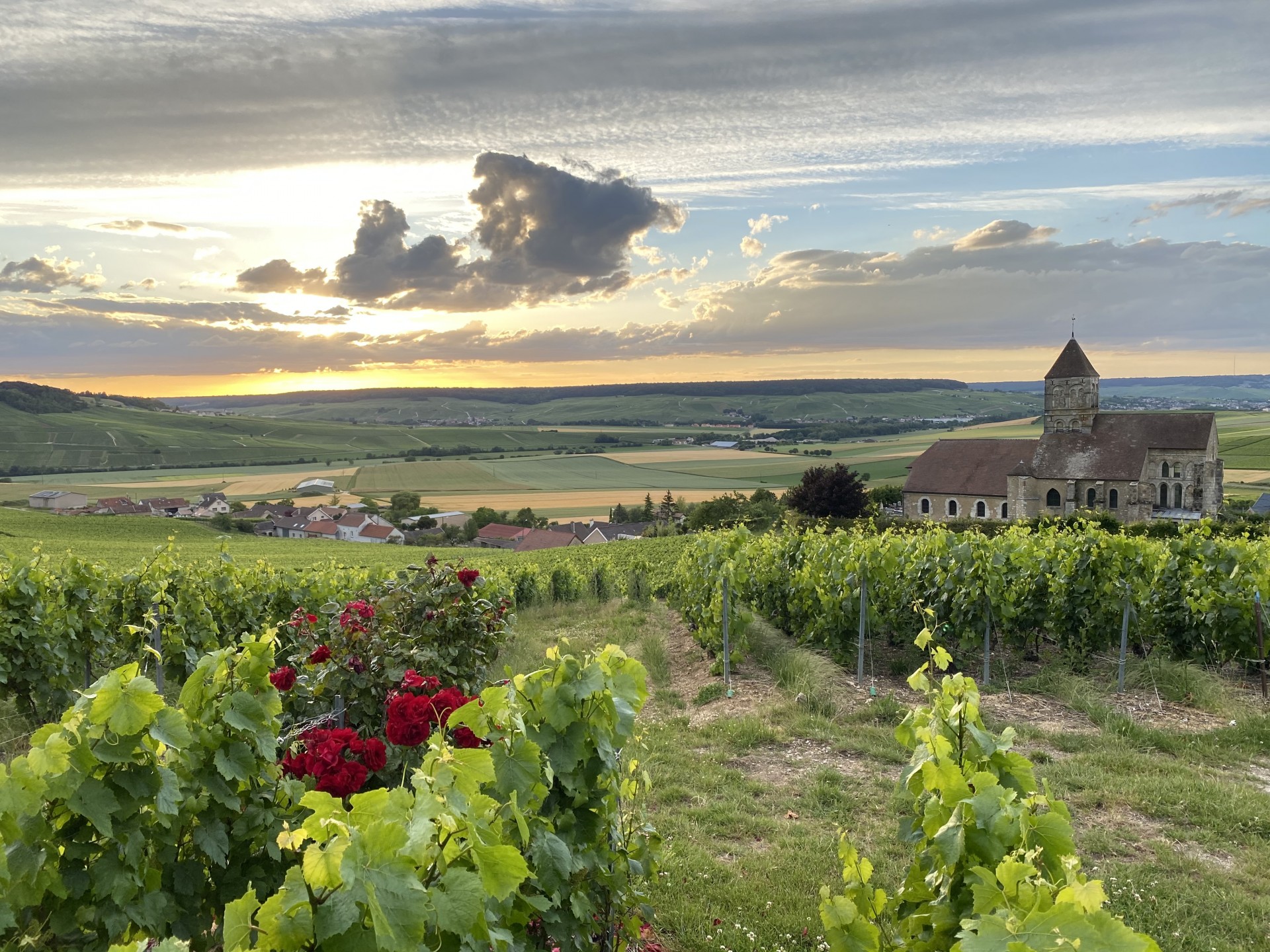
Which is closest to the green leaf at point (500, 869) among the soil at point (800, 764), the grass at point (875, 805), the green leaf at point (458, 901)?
the green leaf at point (458, 901)

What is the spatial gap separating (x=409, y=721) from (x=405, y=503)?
3059 inches

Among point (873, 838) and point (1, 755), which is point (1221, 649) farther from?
point (1, 755)

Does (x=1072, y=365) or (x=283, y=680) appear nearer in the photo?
(x=283, y=680)

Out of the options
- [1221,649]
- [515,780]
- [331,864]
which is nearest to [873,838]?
[515,780]

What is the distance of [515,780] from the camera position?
106 inches

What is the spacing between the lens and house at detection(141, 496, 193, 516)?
6612cm

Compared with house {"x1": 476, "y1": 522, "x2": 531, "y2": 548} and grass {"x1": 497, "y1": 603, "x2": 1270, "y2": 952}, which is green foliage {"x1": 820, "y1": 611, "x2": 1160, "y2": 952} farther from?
house {"x1": 476, "y1": 522, "x2": 531, "y2": 548}

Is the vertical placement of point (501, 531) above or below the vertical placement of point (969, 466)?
below

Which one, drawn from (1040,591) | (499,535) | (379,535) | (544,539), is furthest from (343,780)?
(379,535)

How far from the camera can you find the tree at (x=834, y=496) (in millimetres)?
48562

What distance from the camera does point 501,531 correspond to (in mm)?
63781

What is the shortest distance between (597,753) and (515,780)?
22.5 inches

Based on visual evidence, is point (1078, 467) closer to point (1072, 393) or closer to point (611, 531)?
point (1072, 393)

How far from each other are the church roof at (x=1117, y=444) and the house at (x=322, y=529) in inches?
2233
